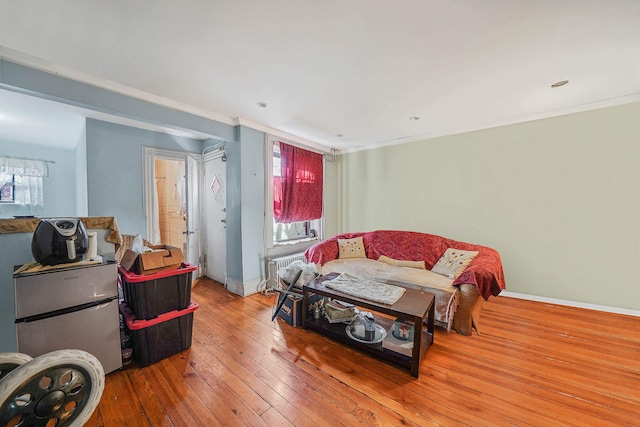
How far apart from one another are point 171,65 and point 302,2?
127 centimetres

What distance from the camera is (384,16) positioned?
4.65ft

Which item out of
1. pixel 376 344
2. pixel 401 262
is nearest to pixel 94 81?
pixel 376 344

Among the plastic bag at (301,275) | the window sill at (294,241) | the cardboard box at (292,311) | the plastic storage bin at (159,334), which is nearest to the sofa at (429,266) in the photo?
the window sill at (294,241)

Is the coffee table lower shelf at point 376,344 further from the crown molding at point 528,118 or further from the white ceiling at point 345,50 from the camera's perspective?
the crown molding at point 528,118

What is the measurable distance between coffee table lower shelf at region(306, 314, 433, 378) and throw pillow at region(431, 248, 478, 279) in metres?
0.91

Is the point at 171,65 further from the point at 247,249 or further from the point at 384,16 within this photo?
the point at 247,249

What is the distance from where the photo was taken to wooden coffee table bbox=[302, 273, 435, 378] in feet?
5.72

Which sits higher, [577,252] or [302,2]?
[302,2]

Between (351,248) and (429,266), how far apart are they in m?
1.15

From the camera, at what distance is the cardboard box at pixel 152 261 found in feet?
5.98

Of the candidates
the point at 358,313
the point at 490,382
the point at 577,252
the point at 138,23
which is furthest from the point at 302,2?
the point at 577,252

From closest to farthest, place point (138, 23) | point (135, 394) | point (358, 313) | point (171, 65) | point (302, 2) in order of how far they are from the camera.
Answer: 1. point (302, 2)
2. point (138, 23)
3. point (135, 394)
4. point (171, 65)
5. point (358, 313)

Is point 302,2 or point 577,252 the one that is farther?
point 577,252

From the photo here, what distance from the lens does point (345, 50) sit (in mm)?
1725
